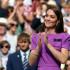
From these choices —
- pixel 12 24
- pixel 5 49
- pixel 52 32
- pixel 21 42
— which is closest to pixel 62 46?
pixel 52 32

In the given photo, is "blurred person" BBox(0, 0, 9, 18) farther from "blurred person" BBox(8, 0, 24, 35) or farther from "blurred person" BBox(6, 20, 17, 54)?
"blurred person" BBox(6, 20, 17, 54)

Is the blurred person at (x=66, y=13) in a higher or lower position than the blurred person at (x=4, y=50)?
higher

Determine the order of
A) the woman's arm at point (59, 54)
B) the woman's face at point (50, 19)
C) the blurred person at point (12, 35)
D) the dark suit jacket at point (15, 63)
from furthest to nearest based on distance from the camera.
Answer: the blurred person at point (12, 35), the dark suit jacket at point (15, 63), the woman's face at point (50, 19), the woman's arm at point (59, 54)

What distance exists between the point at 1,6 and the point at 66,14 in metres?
1.57

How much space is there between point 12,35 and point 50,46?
3.77 metres

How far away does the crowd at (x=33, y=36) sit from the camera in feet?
19.3

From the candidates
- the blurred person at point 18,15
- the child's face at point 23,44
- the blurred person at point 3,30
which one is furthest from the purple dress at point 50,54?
the blurred person at point 18,15

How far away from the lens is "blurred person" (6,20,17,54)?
29.3ft

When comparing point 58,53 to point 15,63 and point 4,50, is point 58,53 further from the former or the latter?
point 4,50

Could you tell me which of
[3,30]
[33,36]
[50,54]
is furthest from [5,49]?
[50,54]

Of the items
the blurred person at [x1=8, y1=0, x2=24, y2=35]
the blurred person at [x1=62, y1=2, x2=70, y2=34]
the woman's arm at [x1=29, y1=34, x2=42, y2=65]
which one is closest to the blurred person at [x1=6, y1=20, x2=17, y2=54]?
the blurred person at [x1=8, y1=0, x2=24, y2=35]

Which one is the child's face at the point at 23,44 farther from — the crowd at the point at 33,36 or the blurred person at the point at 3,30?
the blurred person at the point at 3,30

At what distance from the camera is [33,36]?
598 centimetres

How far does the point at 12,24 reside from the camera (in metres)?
9.91
